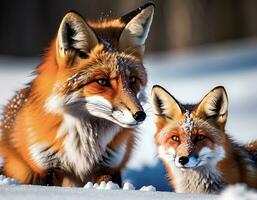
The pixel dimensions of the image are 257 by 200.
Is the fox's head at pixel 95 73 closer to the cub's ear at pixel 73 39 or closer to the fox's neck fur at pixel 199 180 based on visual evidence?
the cub's ear at pixel 73 39

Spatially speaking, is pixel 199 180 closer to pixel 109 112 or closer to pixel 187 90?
pixel 109 112

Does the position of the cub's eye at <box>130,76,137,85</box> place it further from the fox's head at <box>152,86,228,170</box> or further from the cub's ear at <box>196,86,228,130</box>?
the cub's ear at <box>196,86,228,130</box>

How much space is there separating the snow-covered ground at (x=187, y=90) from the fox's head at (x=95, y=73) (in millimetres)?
379

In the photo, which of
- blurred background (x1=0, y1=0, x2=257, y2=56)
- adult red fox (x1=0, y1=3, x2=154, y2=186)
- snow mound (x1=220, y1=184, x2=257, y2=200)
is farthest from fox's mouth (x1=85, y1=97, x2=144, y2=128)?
blurred background (x1=0, y1=0, x2=257, y2=56)

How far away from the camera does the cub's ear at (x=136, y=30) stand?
471 centimetres

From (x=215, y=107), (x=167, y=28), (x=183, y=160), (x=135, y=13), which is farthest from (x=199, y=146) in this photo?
(x=167, y=28)

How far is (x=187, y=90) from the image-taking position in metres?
9.46

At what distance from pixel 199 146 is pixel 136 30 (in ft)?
3.13

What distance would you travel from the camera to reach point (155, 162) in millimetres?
5875

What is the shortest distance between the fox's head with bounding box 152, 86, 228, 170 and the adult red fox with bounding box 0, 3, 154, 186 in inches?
8.9

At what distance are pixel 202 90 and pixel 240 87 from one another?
585 mm

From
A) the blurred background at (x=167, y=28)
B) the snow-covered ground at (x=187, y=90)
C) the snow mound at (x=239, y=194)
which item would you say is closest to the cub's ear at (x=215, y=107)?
the snow-covered ground at (x=187, y=90)

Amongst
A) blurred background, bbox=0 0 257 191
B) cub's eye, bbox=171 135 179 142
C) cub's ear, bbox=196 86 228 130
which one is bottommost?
blurred background, bbox=0 0 257 191

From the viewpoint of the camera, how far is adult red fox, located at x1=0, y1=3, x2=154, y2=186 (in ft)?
14.4
